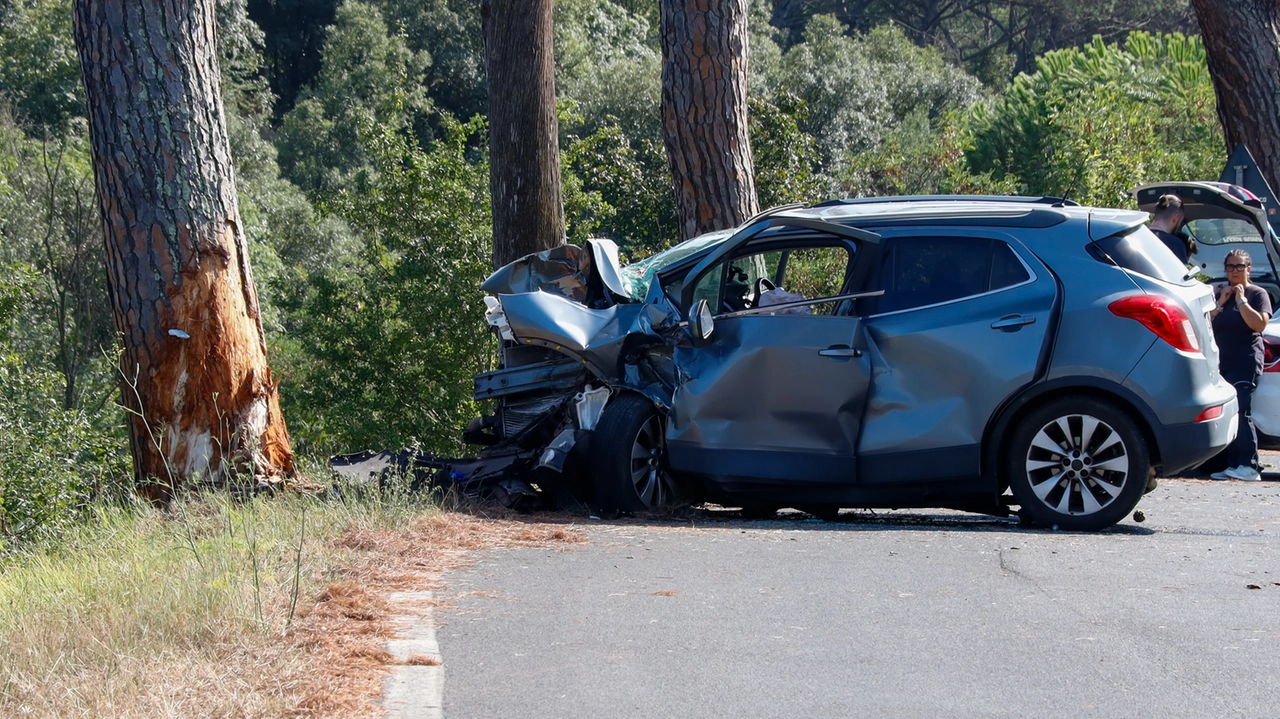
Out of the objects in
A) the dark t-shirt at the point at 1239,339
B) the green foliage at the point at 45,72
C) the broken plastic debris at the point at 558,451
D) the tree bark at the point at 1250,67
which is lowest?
the broken plastic debris at the point at 558,451

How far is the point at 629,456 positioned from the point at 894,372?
166 centimetres

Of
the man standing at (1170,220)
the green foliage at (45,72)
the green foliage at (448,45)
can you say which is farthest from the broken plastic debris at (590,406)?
the green foliage at (448,45)

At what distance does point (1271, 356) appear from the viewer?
1063 cm

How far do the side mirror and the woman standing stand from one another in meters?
4.69

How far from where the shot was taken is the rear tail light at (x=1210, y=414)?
721cm

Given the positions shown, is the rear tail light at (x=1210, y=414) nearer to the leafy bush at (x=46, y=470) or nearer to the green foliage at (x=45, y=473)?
the green foliage at (x=45, y=473)

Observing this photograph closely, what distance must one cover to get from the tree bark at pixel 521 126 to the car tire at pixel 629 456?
4.78 meters

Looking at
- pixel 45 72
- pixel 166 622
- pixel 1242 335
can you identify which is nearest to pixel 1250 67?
pixel 1242 335

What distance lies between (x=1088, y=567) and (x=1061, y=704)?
2.18m

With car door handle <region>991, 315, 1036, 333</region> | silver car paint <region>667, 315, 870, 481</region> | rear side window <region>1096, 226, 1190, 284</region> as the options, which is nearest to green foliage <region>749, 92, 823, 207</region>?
silver car paint <region>667, 315, 870, 481</region>

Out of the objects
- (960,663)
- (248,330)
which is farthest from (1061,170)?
(960,663)

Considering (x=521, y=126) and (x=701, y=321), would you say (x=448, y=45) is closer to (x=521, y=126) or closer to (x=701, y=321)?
(x=521, y=126)

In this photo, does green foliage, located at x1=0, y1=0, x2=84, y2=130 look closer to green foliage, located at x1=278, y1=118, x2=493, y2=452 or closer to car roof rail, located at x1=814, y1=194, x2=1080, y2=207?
green foliage, located at x1=278, y1=118, x2=493, y2=452

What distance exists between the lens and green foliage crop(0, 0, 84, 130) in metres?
30.2
